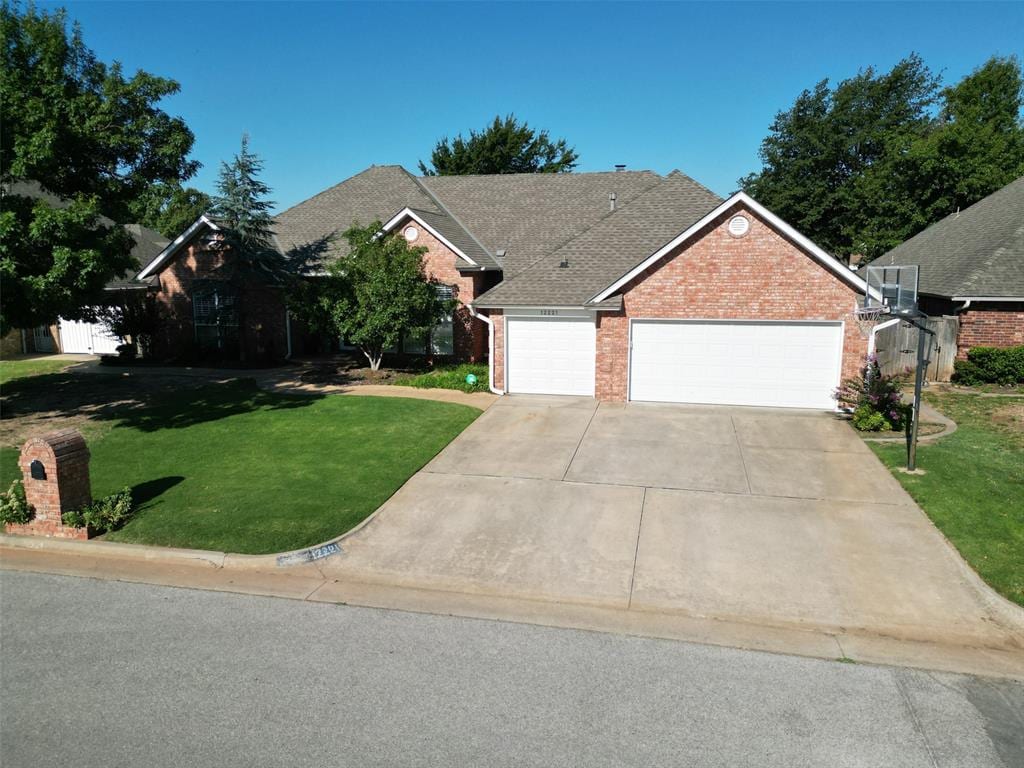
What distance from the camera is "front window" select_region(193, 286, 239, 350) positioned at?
77.2ft

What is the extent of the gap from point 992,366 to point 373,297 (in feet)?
56.8

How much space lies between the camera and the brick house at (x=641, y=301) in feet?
52.5

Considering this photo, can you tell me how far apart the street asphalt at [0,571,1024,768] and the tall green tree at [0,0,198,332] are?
8256 mm

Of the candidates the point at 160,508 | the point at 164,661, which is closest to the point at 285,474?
the point at 160,508

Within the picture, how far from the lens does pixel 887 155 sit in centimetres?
4484

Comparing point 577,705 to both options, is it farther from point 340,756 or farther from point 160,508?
point 160,508

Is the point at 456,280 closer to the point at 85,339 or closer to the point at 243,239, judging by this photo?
the point at 243,239

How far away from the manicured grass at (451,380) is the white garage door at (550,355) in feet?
3.51

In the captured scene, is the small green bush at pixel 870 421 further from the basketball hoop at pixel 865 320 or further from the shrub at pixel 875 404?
the basketball hoop at pixel 865 320

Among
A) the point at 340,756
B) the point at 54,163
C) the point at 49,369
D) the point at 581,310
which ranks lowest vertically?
the point at 340,756

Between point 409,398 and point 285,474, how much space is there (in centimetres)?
623

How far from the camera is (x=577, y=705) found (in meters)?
5.84

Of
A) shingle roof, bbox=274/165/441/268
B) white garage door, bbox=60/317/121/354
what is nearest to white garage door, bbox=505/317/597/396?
shingle roof, bbox=274/165/441/268

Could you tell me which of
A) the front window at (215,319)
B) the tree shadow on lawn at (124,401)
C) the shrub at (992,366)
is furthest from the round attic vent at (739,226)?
the front window at (215,319)
